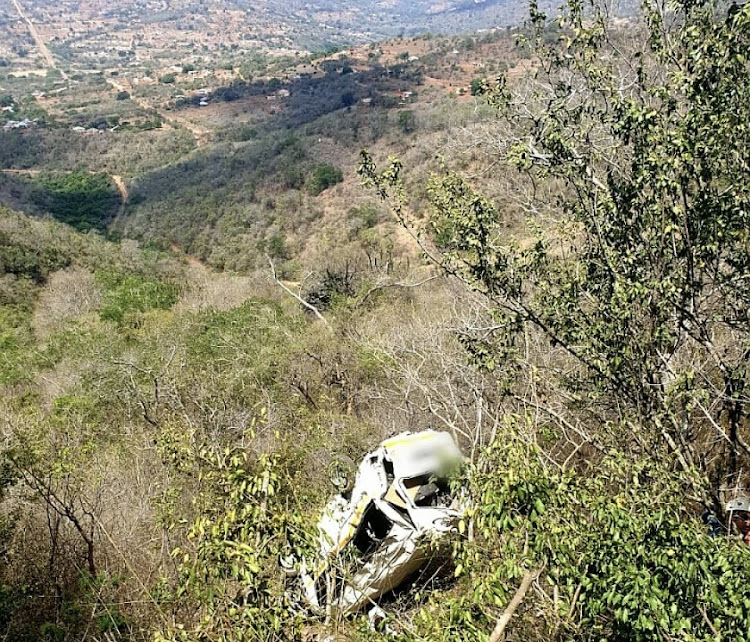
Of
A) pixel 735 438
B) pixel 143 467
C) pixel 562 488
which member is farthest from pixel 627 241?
pixel 143 467

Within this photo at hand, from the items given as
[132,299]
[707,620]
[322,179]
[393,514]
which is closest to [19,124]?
[322,179]

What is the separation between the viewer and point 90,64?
5404 inches

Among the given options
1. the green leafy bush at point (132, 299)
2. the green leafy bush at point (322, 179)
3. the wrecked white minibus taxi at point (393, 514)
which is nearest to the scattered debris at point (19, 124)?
the green leafy bush at point (322, 179)

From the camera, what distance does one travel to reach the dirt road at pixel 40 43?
136m

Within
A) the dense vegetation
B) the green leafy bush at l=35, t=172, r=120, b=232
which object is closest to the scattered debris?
the green leafy bush at l=35, t=172, r=120, b=232

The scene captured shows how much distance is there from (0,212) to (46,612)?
33685 millimetres

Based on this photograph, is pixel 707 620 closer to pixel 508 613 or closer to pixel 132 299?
pixel 508 613

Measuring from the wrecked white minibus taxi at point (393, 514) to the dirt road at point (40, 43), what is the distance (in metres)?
140

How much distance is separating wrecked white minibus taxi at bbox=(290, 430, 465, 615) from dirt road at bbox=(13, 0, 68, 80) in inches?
5521

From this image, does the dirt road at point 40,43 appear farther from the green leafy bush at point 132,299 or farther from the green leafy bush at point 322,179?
the green leafy bush at point 132,299

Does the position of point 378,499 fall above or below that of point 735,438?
below

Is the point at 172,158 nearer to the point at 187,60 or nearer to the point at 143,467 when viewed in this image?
the point at 143,467

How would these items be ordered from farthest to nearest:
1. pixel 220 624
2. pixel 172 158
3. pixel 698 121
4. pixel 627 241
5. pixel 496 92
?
1. pixel 172 158
2. pixel 496 92
3. pixel 627 241
4. pixel 698 121
5. pixel 220 624

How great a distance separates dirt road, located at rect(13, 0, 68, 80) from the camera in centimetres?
13588
